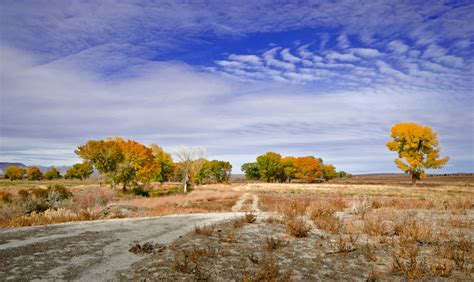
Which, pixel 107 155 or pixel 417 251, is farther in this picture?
pixel 107 155

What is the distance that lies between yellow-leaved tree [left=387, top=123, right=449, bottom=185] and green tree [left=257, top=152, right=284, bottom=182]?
63889 mm

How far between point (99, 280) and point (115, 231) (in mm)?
4507

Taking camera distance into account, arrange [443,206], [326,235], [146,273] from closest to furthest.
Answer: [146,273], [326,235], [443,206]

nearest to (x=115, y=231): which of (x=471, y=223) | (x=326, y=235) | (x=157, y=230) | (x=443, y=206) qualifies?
(x=157, y=230)

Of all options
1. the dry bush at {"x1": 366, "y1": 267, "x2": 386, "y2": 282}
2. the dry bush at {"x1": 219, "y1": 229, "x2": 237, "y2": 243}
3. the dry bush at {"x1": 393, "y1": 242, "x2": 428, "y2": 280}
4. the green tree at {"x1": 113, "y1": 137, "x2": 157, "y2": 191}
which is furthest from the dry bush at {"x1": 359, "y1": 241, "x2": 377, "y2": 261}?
the green tree at {"x1": 113, "y1": 137, "x2": 157, "y2": 191}

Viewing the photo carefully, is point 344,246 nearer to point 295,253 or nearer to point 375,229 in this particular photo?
point 295,253

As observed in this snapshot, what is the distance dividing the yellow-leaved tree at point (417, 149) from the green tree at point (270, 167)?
2515 inches

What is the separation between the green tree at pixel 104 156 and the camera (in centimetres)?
5291

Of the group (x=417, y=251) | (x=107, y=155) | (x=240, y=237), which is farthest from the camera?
(x=107, y=155)

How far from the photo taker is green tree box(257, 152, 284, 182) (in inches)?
5202

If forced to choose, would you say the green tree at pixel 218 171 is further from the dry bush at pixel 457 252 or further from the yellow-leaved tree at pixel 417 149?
the dry bush at pixel 457 252

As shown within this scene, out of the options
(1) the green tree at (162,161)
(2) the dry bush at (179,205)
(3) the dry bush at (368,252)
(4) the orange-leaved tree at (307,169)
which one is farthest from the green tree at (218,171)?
(3) the dry bush at (368,252)

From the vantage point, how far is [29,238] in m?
9.41

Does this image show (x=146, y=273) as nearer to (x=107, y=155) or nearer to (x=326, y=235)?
(x=326, y=235)
